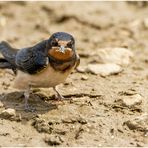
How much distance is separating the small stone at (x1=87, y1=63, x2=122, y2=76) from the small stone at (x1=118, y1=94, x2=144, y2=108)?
32.7 inches

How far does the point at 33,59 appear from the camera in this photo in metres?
5.72

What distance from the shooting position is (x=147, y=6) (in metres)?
9.27

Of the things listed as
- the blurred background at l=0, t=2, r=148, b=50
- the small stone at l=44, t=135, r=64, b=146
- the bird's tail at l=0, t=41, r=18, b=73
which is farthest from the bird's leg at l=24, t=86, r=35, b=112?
the blurred background at l=0, t=2, r=148, b=50

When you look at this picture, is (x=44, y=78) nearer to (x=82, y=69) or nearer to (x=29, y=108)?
(x=29, y=108)

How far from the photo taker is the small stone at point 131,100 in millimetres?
5652

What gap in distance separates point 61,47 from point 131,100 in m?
0.85

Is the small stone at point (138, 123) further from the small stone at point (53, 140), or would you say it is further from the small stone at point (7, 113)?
the small stone at point (7, 113)

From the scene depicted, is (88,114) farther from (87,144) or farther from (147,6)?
(147,6)

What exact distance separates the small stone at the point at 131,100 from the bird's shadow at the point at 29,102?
25.4 inches

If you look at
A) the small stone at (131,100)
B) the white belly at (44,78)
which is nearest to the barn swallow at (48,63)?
the white belly at (44,78)

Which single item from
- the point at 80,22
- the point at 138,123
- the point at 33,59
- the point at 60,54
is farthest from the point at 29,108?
the point at 80,22

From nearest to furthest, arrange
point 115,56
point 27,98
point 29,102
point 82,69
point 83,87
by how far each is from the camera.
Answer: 1. point 27,98
2. point 29,102
3. point 83,87
4. point 82,69
5. point 115,56

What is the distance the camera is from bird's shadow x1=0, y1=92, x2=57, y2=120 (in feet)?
18.5

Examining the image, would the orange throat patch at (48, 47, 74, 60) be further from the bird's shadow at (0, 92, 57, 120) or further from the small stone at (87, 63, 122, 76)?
the small stone at (87, 63, 122, 76)
